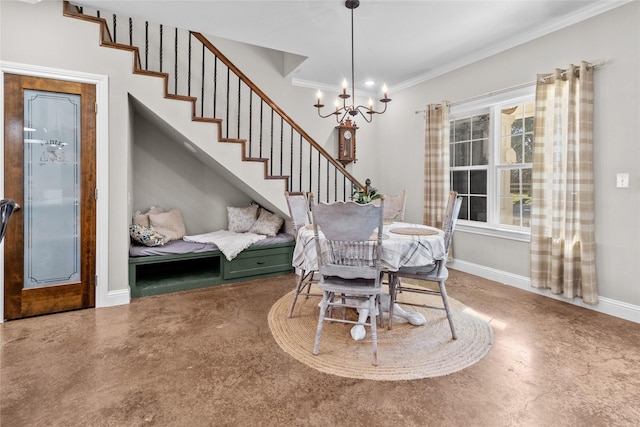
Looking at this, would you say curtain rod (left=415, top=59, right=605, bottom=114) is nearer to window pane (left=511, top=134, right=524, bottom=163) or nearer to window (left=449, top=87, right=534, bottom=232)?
window (left=449, top=87, right=534, bottom=232)

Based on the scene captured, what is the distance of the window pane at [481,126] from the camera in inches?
155

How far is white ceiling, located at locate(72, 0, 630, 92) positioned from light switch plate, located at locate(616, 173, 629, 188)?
1.39m

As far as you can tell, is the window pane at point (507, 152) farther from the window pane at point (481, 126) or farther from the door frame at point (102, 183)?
the door frame at point (102, 183)

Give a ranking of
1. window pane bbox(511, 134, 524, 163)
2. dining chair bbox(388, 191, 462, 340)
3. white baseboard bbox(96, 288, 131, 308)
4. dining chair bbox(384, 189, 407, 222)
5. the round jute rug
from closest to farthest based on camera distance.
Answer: the round jute rug → dining chair bbox(388, 191, 462, 340) → white baseboard bbox(96, 288, 131, 308) → dining chair bbox(384, 189, 407, 222) → window pane bbox(511, 134, 524, 163)

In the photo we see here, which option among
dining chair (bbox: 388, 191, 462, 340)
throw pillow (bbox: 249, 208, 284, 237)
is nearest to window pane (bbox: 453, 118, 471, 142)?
dining chair (bbox: 388, 191, 462, 340)

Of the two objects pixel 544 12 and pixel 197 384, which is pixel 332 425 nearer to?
pixel 197 384

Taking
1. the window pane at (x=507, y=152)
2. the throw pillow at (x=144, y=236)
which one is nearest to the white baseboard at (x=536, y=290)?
the window pane at (x=507, y=152)

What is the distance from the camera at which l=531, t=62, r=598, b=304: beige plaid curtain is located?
2.83m

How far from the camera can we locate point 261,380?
1.86 m

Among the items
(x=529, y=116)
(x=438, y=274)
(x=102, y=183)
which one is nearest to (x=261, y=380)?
(x=438, y=274)

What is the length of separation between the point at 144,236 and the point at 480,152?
3990 millimetres

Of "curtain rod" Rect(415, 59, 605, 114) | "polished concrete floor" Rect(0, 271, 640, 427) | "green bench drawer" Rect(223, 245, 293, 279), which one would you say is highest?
"curtain rod" Rect(415, 59, 605, 114)

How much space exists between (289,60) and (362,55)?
115 centimetres

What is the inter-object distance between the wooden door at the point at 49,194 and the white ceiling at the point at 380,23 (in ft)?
3.06
